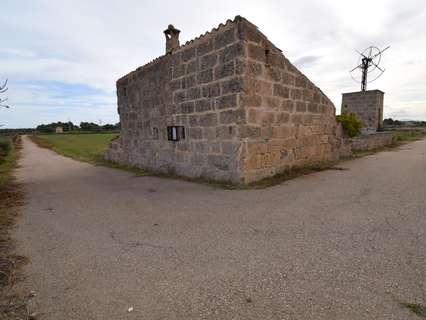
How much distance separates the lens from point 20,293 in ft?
6.74

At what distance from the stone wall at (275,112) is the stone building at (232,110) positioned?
22 mm

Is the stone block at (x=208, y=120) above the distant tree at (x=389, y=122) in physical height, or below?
below

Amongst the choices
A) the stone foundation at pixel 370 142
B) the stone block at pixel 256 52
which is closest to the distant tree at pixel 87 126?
the stone foundation at pixel 370 142

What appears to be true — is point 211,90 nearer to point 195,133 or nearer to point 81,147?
point 195,133

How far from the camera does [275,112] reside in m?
6.14

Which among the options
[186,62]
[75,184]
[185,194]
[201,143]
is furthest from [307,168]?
[75,184]

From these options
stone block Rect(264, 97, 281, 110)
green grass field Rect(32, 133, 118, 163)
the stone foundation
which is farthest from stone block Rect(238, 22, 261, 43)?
green grass field Rect(32, 133, 118, 163)

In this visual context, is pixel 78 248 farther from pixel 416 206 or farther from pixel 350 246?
pixel 416 206

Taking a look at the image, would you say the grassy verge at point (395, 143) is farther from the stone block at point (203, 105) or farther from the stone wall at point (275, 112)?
the stone block at point (203, 105)

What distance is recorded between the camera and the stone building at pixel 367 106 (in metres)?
17.8

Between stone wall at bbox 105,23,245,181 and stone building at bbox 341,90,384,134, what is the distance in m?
16.0

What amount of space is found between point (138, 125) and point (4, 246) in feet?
22.6

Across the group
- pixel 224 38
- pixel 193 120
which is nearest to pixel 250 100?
pixel 224 38

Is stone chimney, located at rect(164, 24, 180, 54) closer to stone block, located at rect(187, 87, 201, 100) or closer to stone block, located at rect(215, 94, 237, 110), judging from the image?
stone block, located at rect(187, 87, 201, 100)
